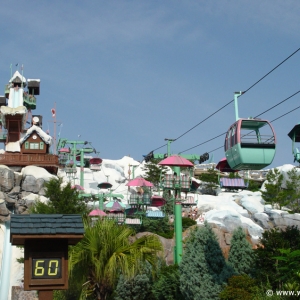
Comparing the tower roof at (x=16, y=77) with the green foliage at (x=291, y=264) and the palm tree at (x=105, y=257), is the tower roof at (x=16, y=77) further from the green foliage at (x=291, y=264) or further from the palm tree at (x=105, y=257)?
the green foliage at (x=291, y=264)

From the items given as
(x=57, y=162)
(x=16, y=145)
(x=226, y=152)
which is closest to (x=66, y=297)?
(x=226, y=152)

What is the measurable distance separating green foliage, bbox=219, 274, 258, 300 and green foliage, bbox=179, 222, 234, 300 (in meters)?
0.59

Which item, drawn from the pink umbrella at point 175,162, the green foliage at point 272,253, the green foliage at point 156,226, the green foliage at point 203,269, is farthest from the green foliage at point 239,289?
the green foliage at point 156,226

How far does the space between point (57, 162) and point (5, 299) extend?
1945cm

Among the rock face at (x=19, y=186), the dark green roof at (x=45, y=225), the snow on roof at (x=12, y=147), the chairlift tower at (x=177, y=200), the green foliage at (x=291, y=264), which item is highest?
the snow on roof at (x=12, y=147)

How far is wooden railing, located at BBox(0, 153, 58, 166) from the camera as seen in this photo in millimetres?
42513

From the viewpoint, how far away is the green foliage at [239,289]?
1301cm

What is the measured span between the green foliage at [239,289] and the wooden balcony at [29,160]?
31169 mm

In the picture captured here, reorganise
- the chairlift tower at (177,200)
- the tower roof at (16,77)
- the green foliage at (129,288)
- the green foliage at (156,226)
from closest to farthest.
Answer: the green foliage at (129,288) < the chairlift tower at (177,200) < the green foliage at (156,226) < the tower roof at (16,77)

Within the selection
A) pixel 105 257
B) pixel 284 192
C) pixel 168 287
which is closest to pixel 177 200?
pixel 168 287

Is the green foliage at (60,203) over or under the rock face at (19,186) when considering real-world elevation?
under

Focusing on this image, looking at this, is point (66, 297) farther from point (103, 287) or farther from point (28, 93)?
point (28, 93)

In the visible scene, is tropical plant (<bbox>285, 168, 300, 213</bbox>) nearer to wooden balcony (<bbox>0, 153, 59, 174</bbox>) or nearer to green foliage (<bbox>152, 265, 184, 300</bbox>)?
wooden balcony (<bbox>0, 153, 59, 174</bbox>)

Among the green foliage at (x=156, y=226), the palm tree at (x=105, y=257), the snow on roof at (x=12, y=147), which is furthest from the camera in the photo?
the snow on roof at (x=12, y=147)
